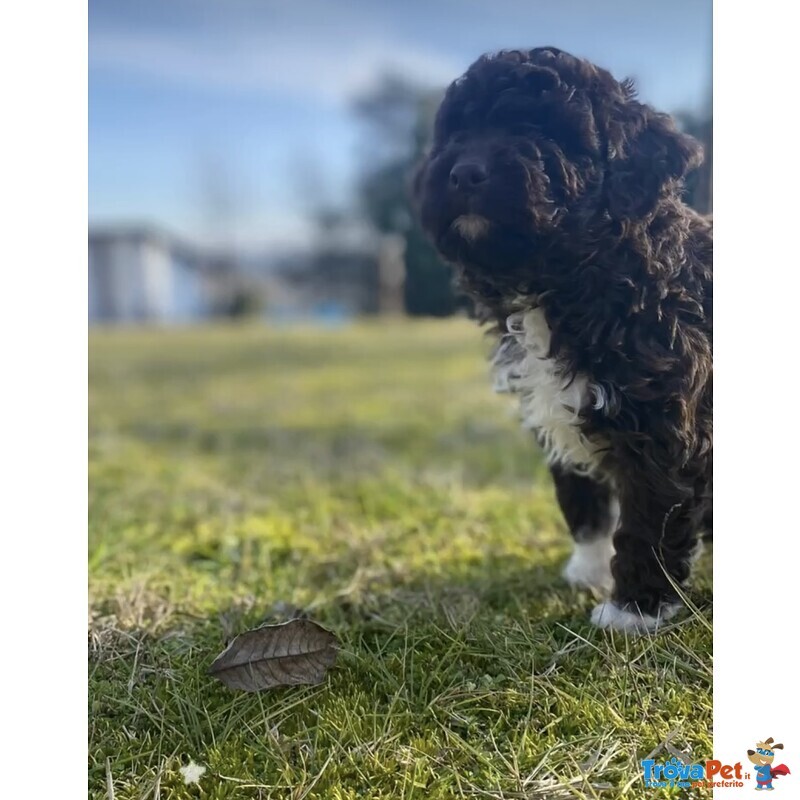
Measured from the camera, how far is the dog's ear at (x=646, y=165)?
69.3 inches

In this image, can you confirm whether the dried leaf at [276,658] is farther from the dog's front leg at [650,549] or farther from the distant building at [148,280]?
the distant building at [148,280]

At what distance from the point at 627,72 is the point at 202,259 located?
3.62m

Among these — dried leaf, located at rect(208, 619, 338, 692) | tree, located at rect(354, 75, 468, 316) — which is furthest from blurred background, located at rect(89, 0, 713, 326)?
dried leaf, located at rect(208, 619, 338, 692)

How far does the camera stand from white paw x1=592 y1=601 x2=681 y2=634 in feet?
6.56

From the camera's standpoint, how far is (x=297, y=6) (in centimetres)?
233

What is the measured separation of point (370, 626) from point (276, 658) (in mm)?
376

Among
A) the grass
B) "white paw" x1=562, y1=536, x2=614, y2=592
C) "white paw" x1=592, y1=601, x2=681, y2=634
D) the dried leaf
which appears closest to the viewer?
the grass

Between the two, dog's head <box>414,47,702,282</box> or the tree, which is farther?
the tree

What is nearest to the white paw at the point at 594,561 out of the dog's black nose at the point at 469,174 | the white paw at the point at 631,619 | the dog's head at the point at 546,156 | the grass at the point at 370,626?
the grass at the point at 370,626

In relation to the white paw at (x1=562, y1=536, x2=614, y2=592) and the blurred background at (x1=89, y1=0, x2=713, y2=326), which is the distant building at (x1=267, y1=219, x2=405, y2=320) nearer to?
the blurred background at (x1=89, y1=0, x2=713, y2=326)
